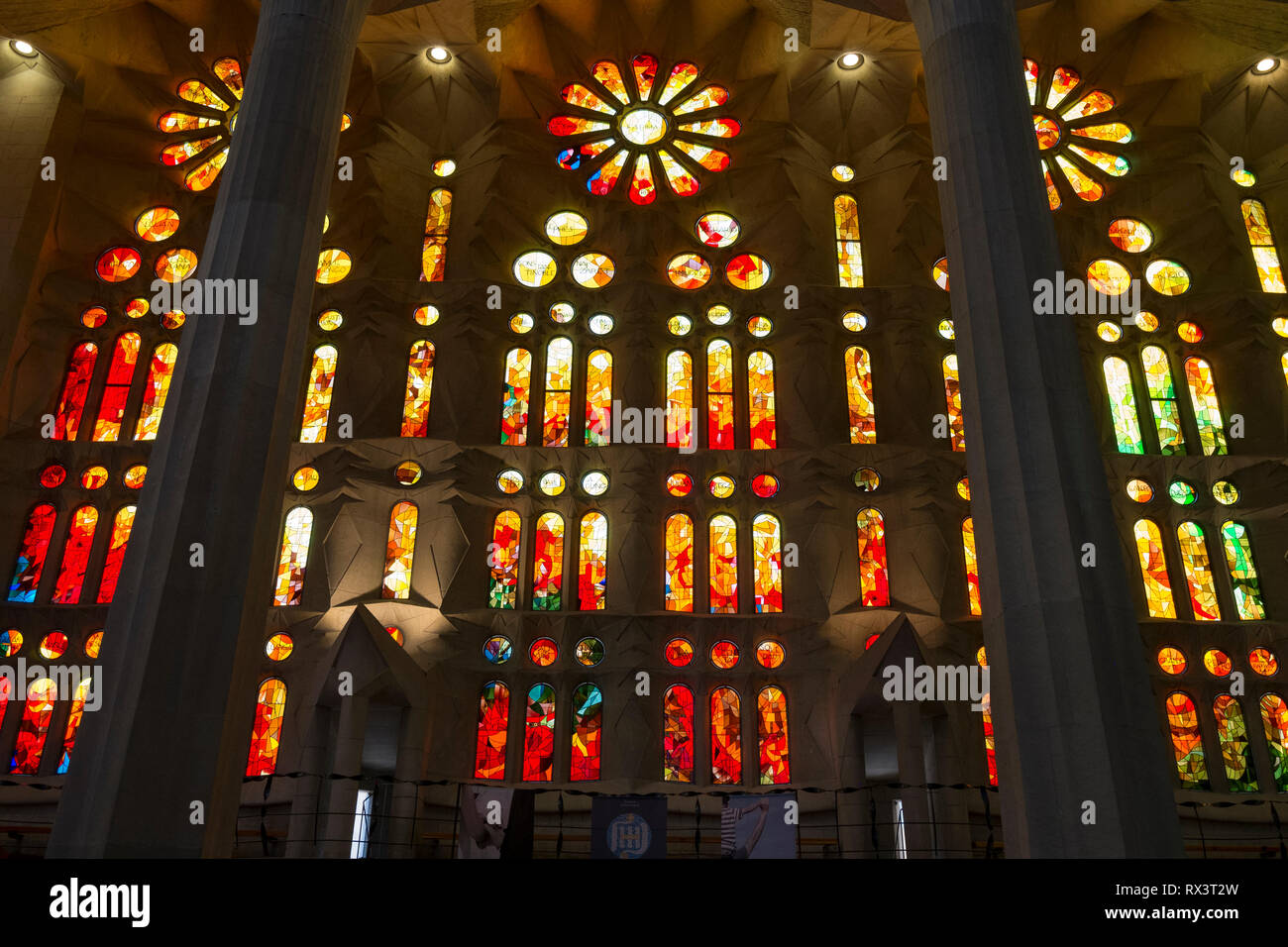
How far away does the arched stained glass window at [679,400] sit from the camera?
23.5 meters

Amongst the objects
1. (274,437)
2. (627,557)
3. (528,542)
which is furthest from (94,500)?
(274,437)

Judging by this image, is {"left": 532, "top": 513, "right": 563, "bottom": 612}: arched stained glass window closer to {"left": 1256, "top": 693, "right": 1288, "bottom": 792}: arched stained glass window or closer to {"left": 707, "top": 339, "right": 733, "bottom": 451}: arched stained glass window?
{"left": 707, "top": 339, "right": 733, "bottom": 451}: arched stained glass window

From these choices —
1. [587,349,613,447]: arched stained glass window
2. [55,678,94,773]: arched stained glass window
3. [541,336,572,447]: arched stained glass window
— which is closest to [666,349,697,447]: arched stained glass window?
[587,349,613,447]: arched stained glass window

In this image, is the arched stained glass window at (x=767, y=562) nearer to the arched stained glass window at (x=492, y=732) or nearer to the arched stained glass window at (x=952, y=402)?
the arched stained glass window at (x=952, y=402)

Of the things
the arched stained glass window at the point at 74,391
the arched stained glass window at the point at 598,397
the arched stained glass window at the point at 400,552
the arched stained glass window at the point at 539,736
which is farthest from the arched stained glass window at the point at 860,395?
the arched stained glass window at the point at 74,391

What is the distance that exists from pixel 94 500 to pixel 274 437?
12.2 m

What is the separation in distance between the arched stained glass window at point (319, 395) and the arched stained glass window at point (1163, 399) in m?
17.7

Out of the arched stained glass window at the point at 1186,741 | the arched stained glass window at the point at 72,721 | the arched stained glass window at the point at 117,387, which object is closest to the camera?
the arched stained glass window at the point at 72,721

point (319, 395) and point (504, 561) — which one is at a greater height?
point (319, 395)

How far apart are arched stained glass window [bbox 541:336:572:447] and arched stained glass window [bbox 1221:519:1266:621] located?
13.8 meters

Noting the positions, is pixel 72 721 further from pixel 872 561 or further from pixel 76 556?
pixel 872 561

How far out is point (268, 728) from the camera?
20.0 meters

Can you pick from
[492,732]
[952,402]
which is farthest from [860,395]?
[492,732]

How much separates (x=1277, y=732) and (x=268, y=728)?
61.8 feet
